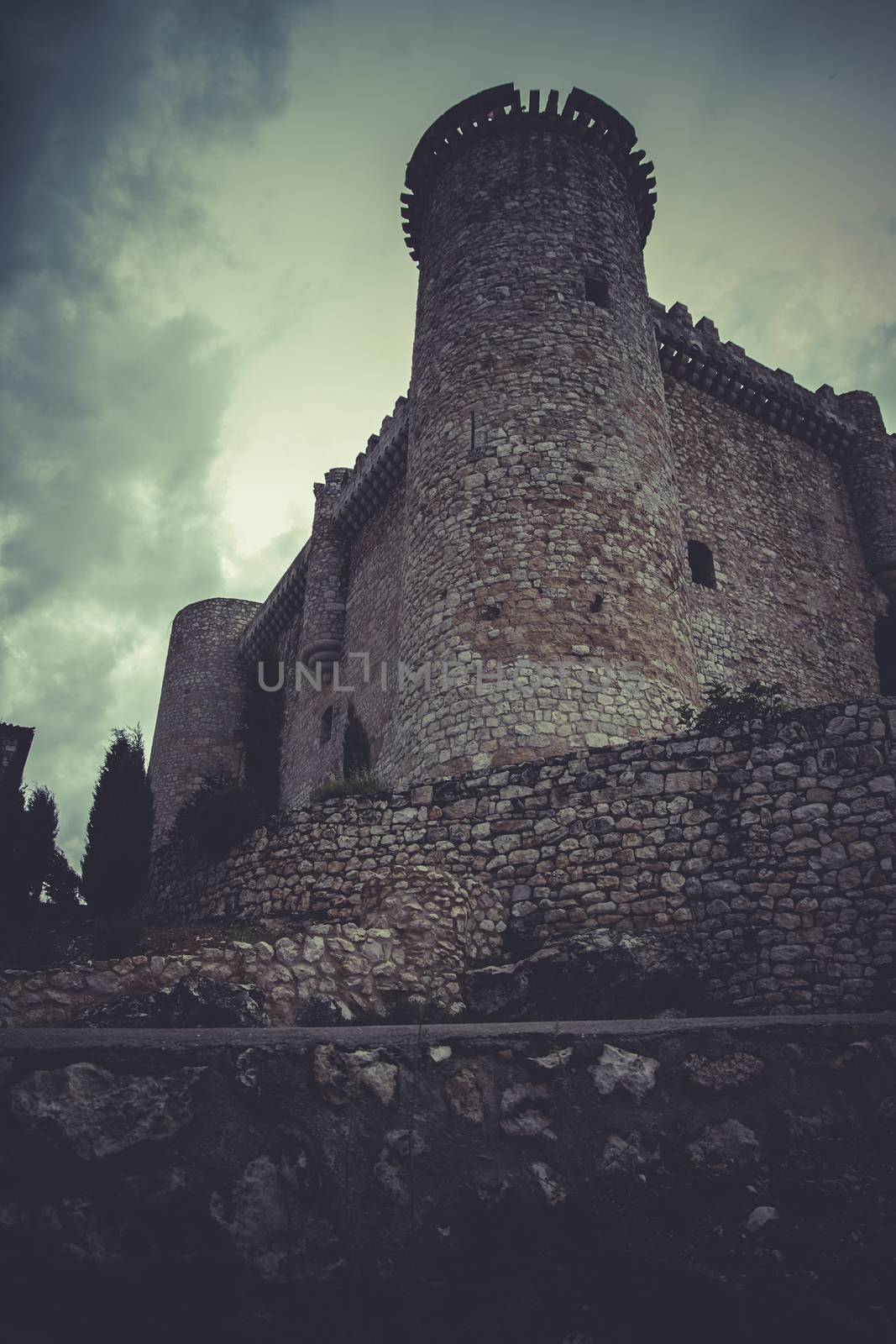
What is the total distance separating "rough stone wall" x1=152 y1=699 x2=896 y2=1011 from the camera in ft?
19.6

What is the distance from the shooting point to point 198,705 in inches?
973

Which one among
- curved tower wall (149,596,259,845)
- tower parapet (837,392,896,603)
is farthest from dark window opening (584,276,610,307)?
curved tower wall (149,596,259,845)

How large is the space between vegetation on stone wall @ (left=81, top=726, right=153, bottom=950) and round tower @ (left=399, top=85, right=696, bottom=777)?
14.2 ft

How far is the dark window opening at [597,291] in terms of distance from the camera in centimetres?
1312

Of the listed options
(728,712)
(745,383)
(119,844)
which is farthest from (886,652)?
(119,844)

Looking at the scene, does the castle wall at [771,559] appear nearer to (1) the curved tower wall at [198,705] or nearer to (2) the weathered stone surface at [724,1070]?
(2) the weathered stone surface at [724,1070]

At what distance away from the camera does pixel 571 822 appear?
7078 mm

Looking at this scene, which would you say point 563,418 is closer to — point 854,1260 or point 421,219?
point 421,219

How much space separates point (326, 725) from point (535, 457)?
938cm

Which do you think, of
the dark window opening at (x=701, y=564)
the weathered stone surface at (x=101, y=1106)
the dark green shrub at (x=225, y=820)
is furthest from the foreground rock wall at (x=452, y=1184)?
the dark window opening at (x=701, y=564)

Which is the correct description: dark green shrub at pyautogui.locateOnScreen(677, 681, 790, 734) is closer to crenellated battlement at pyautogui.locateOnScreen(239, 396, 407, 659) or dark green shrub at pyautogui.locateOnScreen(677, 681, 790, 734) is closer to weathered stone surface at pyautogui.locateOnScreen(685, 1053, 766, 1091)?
weathered stone surface at pyautogui.locateOnScreen(685, 1053, 766, 1091)

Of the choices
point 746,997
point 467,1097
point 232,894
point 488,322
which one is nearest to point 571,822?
point 746,997

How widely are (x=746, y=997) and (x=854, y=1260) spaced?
153 inches

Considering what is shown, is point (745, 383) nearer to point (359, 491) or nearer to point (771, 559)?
point (771, 559)
